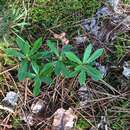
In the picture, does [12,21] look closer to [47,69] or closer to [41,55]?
[41,55]

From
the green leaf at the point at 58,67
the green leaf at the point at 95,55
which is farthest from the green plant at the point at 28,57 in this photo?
the green leaf at the point at 95,55

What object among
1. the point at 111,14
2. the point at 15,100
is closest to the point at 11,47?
the point at 15,100

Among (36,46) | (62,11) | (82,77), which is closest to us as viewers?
→ (82,77)

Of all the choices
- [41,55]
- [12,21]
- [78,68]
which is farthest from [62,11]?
[78,68]

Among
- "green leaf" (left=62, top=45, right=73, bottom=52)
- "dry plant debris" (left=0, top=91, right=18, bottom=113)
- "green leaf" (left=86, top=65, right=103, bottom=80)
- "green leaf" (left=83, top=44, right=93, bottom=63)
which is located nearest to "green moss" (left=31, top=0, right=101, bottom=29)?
"green leaf" (left=62, top=45, right=73, bottom=52)

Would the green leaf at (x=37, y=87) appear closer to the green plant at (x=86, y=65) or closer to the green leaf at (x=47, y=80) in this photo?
the green leaf at (x=47, y=80)

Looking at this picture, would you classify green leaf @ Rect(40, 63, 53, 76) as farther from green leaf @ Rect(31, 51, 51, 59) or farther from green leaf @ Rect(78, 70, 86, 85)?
green leaf @ Rect(78, 70, 86, 85)
